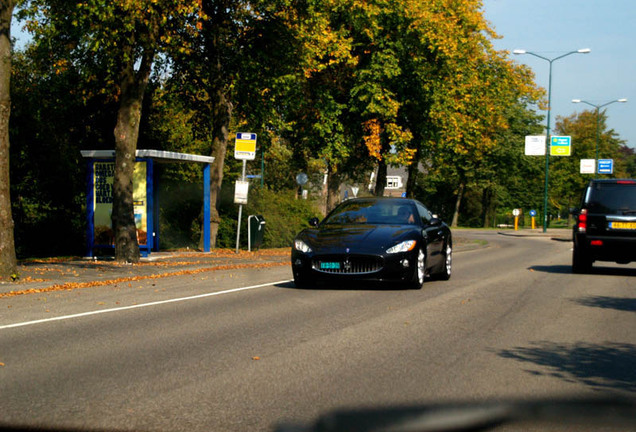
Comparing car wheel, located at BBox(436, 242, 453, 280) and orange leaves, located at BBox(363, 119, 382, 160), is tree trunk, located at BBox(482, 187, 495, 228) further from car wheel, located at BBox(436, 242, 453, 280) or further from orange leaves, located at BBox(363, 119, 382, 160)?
car wheel, located at BBox(436, 242, 453, 280)

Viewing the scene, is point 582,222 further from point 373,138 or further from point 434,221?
point 373,138

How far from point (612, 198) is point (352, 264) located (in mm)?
6939

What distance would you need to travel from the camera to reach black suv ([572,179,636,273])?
16.5 meters

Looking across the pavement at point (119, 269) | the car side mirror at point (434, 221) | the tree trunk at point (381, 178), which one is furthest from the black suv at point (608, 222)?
the tree trunk at point (381, 178)

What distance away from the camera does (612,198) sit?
16.8 m

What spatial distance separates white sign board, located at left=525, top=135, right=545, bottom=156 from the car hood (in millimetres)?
40784

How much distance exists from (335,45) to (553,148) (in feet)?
89.2

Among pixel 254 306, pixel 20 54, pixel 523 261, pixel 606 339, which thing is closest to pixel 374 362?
pixel 606 339

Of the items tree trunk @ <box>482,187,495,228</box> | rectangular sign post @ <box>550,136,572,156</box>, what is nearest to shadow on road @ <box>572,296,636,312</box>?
rectangular sign post @ <box>550,136,572,156</box>

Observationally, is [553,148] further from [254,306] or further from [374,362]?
[374,362]

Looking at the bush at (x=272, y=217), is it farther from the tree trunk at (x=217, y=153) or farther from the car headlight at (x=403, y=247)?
the car headlight at (x=403, y=247)

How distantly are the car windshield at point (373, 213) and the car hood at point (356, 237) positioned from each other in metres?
0.39

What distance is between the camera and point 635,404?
92.4 inches

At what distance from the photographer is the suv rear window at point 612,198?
656 inches
